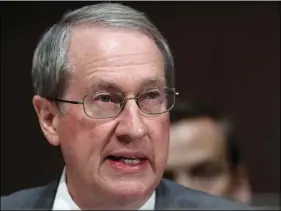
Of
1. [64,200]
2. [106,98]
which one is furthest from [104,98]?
[64,200]

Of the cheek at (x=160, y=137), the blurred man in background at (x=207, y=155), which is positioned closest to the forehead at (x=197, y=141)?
the blurred man in background at (x=207, y=155)

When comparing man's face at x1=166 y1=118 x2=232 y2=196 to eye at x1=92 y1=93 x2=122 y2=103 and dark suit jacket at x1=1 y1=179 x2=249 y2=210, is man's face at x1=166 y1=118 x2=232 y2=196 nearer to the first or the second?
dark suit jacket at x1=1 y1=179 x2=249 y2=210

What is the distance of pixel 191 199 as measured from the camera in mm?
697

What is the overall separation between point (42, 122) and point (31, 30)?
0.12m

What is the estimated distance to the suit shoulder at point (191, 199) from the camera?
69 centimetres

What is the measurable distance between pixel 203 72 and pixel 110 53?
176 mm

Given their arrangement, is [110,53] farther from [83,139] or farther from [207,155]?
[207,155]

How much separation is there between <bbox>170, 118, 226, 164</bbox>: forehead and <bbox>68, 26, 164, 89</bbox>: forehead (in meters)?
0.15

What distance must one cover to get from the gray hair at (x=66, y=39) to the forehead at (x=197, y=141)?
13 centimetres

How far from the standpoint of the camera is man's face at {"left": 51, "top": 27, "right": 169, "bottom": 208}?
60 centimetres

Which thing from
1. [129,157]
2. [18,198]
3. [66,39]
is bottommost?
[18,198]

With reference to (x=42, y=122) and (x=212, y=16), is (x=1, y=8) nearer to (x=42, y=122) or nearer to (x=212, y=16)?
(x=42, y=122)

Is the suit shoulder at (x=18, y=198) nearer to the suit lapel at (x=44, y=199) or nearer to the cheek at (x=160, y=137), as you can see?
the suit lapel at (x=44, y=199)

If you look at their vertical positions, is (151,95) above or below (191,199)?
above
